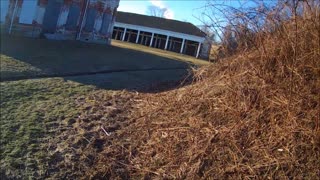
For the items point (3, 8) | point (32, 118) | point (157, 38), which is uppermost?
point (157, 38)

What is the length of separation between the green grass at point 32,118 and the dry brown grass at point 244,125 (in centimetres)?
89

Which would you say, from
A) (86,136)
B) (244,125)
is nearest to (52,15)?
(86,136)

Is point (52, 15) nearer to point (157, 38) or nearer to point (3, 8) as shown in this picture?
point (3, 8)

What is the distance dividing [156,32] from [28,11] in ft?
113

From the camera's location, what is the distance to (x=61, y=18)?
79.5ft

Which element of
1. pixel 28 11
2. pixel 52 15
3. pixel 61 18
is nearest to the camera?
pixel 28 11

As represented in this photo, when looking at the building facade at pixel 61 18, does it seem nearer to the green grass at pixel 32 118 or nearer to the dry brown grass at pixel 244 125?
the green grass at pixel 32 118

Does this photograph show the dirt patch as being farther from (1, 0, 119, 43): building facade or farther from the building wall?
the building wall

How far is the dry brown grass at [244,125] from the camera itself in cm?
474

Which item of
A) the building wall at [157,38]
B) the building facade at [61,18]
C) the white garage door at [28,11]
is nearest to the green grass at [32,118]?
the building facade at [61,18]

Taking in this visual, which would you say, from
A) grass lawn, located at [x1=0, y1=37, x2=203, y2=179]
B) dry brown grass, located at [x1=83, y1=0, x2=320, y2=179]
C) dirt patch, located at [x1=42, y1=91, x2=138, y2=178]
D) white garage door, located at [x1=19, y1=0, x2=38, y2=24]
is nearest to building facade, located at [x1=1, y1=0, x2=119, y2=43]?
white garage door, located at [x1=19, y1=0, x2=38, y2=24]

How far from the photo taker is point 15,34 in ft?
68.5

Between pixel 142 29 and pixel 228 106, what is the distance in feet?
166

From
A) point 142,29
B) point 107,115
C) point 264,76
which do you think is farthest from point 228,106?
point 142,29
